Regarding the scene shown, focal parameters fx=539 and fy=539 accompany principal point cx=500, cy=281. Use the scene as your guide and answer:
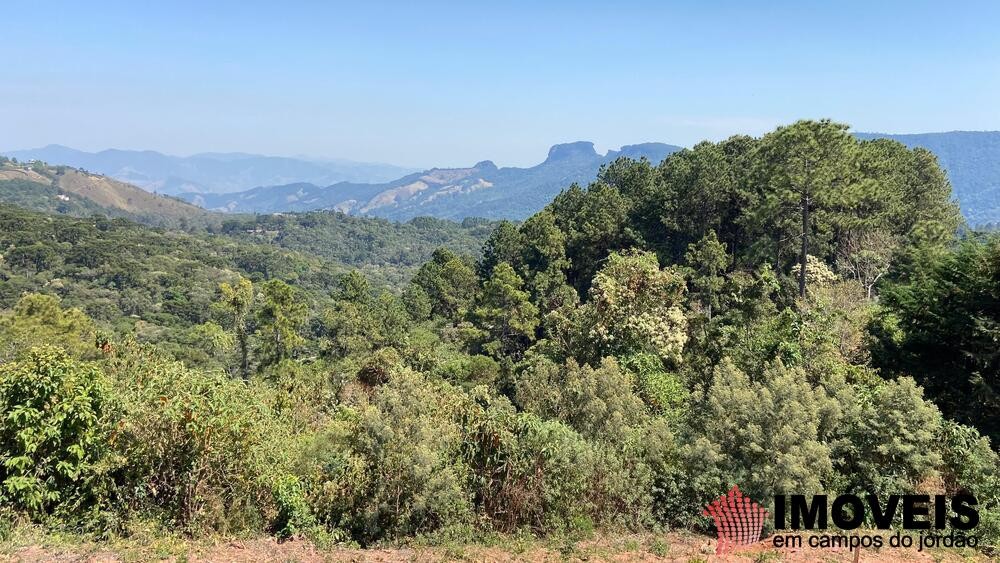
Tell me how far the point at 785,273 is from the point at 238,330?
31.5m

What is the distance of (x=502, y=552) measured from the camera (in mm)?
8297

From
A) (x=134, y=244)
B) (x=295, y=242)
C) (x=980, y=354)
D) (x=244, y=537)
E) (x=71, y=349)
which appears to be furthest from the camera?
(x=295, y=242)

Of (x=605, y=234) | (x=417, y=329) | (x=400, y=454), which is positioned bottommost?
(x=417, y=329)

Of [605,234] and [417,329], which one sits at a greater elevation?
[605,234]

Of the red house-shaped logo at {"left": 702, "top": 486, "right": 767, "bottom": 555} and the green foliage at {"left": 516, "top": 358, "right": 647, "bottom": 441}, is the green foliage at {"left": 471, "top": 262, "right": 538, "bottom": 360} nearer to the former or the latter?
the green foliage at {"left": 516, "top": 358, "right": 647, "bottom": 441}

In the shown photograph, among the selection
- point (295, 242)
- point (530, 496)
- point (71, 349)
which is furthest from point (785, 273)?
point (295, 242)

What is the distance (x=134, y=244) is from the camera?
343 feet

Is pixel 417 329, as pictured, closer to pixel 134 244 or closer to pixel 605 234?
pixel 605 234

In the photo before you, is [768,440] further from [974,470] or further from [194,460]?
[194,460]

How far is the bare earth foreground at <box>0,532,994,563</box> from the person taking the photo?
7.56 meters

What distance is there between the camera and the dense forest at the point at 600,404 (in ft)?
27.8

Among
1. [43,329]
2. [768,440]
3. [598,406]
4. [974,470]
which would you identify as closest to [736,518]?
[768,440]

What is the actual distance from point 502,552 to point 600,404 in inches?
194

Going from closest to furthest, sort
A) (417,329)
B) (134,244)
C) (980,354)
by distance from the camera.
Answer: (980,354)
(417,329)
(134,244)
